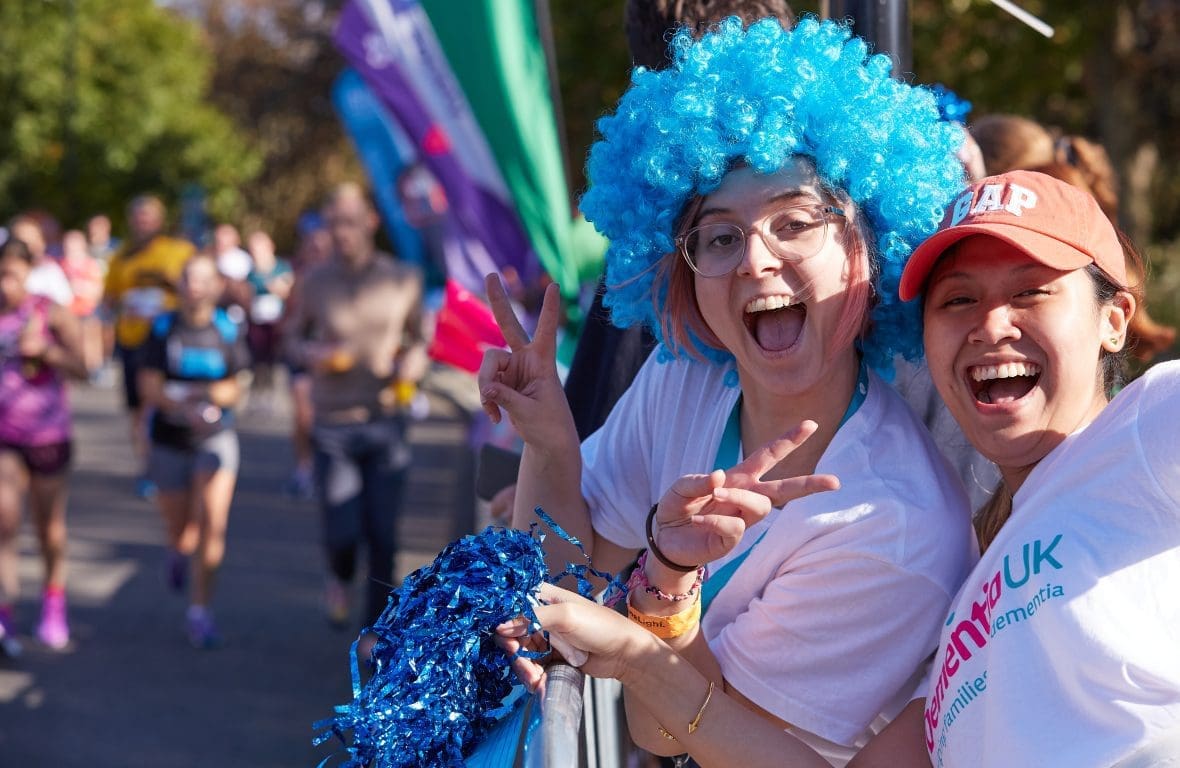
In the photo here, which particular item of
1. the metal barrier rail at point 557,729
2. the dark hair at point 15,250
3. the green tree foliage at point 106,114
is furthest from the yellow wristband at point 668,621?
the green tree foliage at point 106,114

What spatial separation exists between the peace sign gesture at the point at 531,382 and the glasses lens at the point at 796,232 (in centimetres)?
44

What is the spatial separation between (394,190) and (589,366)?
469 inches

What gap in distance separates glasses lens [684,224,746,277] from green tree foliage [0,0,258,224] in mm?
28643

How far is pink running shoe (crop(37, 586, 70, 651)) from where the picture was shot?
7426 millimetres

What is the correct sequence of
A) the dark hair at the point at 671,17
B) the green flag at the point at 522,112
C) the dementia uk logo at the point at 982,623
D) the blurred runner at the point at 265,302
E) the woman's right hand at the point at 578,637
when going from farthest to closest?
the blurred runner at the point at 265,302
the green flag at the point at 522,112
the dark hair at the point at 671,17
the woman's right hand at the point at 578,637
the dementia uk logo at the point at 982,623

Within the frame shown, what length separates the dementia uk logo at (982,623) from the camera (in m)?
1.85

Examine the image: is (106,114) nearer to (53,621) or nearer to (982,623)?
(53,621)

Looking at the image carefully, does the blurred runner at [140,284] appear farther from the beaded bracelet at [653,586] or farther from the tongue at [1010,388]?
the tongue at [1010,388]

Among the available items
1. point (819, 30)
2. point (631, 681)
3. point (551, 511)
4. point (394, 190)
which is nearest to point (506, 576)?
point (631, 681)

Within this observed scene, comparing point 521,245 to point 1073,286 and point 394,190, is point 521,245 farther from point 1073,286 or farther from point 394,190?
point 394,190

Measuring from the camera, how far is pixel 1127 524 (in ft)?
5.90

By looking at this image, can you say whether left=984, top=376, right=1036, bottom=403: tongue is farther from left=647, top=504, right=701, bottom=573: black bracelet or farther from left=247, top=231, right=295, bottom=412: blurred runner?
left=247, top=231, right=295, bottom=412: blurred runner

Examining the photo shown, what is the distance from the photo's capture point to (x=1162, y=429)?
1.79 m

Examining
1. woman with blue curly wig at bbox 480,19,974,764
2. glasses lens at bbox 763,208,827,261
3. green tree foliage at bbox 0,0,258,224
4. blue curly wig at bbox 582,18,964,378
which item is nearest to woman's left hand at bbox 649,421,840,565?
woman with blue curly wig at bbox 480,19,974,764
